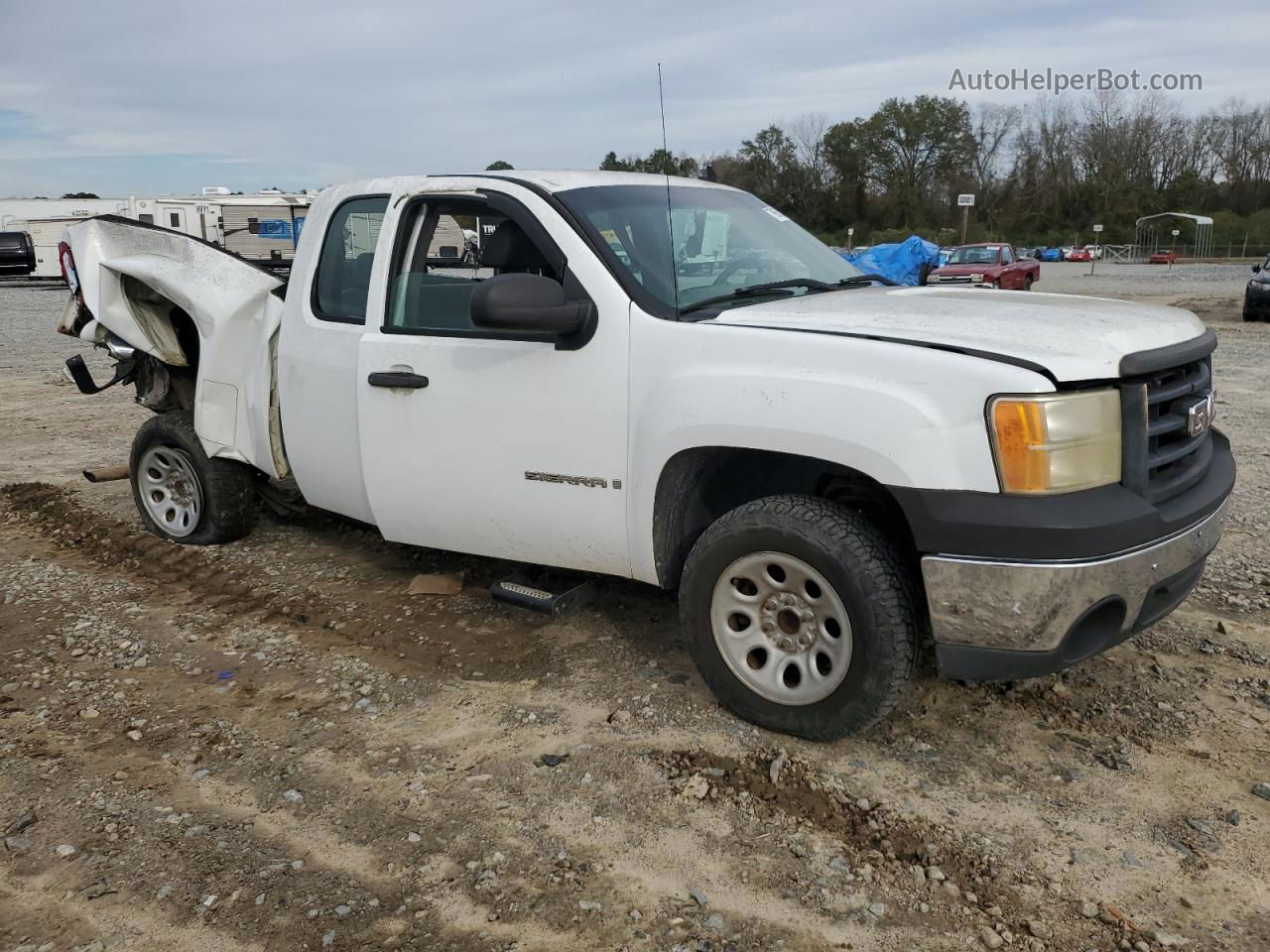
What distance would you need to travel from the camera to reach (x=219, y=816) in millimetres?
3152

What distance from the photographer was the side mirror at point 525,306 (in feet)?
11.4

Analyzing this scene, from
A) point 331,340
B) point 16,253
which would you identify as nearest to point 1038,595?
point 331,340

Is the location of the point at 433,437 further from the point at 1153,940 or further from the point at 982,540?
the point at 1153,940

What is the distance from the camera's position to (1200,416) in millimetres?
3395

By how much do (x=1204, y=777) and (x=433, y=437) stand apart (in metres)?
2.99

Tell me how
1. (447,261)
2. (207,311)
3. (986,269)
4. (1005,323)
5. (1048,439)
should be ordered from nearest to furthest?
(1048,439), (1005,323), (447,261), (207,311), (986,269)

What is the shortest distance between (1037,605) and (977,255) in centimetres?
2624

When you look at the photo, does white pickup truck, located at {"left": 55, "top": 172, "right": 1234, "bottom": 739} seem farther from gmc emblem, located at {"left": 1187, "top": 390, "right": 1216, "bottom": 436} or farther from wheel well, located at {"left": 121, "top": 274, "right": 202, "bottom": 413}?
wheel well, located at {"left": 121, "top": 274, "right": 202, "bottom": 413}

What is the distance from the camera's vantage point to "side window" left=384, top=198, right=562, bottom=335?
4121 mm

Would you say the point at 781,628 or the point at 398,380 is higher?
the point at 398,380

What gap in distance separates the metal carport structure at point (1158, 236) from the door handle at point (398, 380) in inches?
2772

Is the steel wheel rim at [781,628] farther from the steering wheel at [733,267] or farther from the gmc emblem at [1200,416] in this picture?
the gmc emblem at [1200,416]

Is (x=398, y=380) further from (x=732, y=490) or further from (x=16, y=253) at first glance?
(x=16, y=253)

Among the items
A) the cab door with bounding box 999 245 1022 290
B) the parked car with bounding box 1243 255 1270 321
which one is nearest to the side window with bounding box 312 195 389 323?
the parked car with bounding box 1243 255 1270 321
